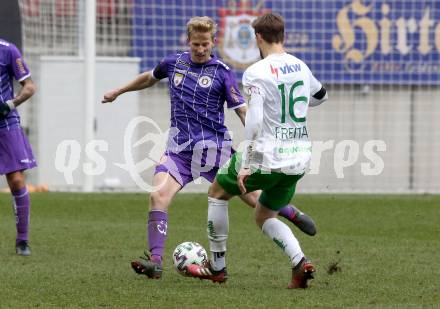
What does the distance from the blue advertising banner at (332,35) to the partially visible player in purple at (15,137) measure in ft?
27.9

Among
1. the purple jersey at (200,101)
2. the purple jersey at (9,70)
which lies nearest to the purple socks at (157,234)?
the purple jersey at (200,101)

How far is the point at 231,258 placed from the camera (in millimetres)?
8641

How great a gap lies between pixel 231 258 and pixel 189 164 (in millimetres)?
1224

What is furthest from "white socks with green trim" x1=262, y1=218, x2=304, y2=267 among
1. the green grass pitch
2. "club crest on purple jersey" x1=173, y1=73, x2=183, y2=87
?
"club crest on purple jersey" x1=173, y1=73, x2=183, y2=87

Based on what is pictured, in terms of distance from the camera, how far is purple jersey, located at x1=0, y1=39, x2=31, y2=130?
352 inches

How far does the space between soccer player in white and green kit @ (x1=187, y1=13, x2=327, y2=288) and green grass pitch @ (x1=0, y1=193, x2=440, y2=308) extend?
0.57 metres

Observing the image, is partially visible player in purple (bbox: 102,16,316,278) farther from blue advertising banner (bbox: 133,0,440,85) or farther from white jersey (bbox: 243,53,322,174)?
blue advertising banner (bbox: 133,0,440,85)

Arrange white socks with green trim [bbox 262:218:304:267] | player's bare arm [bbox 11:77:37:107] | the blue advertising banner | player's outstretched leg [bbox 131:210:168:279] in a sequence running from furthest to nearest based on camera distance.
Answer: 1. the blue advertising banner
2. player's bare arm [bbox 11:77:37:107]
3. player's outstretched leg [bbox 131:210:168:279]
4. white socks with green trim [bbox 262:218:304:267]

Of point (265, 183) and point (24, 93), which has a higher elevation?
point (24, 93)

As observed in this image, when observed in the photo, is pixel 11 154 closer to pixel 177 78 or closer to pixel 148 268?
pixel 177 78

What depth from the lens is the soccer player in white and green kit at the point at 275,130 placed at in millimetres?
6586

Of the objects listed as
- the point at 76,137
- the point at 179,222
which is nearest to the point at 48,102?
the point at 76,137
